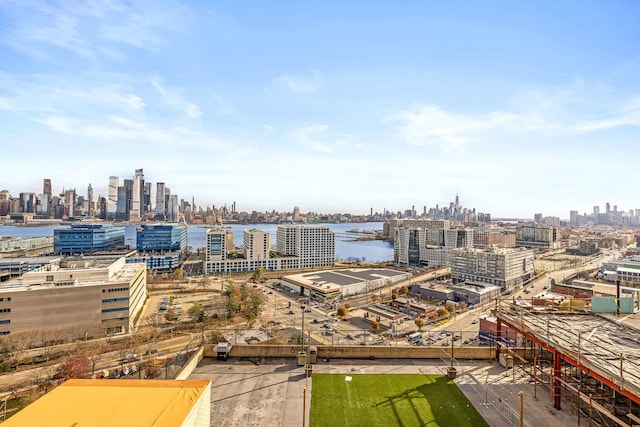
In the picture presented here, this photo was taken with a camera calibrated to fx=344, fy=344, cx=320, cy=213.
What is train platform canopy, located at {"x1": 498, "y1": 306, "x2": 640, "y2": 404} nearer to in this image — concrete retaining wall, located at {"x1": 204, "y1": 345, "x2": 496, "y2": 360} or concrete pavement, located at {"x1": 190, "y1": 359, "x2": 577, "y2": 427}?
concrete pavement, located at {"x1": 190, "y1": 359, "x2": 577, "y2": 427}

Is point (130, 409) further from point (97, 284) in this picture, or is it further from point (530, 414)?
point (97, 284)

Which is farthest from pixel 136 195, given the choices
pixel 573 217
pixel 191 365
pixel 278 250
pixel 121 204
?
pixel 573 217

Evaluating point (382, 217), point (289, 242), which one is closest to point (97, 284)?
point (289, 242)

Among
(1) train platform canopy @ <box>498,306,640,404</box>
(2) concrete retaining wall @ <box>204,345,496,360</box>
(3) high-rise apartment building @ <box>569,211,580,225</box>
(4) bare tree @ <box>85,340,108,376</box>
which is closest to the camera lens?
(1) train platform canopy @ <box>498,306,640,404</box>

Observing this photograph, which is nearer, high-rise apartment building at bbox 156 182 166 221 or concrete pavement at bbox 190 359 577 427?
concrete pavement at bbox 190 359 577 427

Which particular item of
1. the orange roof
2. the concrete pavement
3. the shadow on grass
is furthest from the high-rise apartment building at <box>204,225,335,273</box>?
the orange roof
